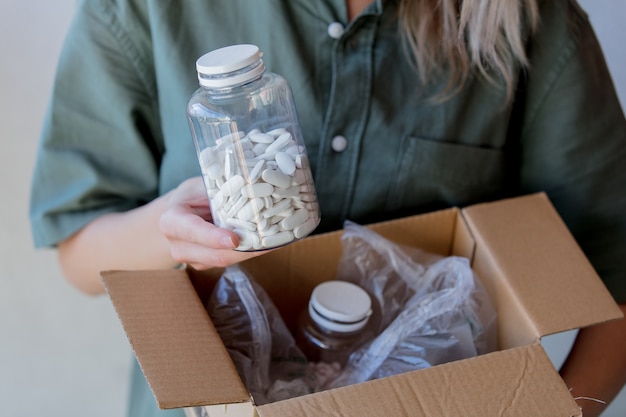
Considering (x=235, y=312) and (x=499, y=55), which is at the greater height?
(x=499, y=55)

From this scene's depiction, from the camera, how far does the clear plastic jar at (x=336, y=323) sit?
57 cm

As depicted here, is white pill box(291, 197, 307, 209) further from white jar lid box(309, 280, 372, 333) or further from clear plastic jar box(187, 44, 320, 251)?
white jar lid box(309, 280, 372, 333)

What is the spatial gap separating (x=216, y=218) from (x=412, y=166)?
288 mm

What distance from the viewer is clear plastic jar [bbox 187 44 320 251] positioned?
0.47 m

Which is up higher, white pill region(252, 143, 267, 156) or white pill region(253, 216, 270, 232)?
white pill region(252, 143, 267, 156)

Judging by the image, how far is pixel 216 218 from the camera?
50 centimetres

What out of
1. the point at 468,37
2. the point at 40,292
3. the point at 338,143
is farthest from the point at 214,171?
the point at 40,292

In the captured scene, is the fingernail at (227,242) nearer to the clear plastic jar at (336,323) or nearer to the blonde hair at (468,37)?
the clear plastic jar at (336,323)

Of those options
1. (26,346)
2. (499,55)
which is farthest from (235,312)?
(26,346)

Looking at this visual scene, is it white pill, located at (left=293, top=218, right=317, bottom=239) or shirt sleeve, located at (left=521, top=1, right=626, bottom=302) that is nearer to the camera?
white pill, located at (left=293, top=218, right=317, bottom=239)

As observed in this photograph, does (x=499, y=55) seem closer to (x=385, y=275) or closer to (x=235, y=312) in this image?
(x=385, y=275)

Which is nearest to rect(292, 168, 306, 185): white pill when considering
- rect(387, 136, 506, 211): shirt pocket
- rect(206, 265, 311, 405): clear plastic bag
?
rect(206, 265, 311, 405): clear plastic bag

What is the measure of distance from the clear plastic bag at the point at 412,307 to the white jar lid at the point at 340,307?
2cm

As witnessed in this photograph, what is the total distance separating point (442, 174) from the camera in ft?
2.41
